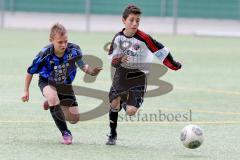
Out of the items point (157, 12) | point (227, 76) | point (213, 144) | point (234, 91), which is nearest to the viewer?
point (213, 144)

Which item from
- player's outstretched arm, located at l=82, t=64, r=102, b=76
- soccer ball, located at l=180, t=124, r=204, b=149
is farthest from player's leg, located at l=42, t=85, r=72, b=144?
soccer ball, located at l=180, t=124, r=204, b=149

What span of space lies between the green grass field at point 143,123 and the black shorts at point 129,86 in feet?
1.47

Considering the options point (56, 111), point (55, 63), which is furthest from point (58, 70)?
point (56, 111)

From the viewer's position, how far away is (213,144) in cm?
934

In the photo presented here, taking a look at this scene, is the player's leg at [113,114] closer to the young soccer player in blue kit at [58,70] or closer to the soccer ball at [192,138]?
the young soccer player in blue kit at [58,70]

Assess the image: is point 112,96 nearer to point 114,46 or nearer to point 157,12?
point 114,46

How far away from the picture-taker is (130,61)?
9891 millimetres

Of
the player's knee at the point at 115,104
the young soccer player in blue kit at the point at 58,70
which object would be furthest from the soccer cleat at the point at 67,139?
the player's knee at the point at 115,104

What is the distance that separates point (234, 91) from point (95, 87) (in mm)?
2432

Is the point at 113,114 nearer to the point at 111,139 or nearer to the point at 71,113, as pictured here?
the point at 111,139

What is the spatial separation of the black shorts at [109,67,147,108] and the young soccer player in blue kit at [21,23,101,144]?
0.46m

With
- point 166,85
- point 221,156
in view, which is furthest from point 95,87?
point 221,156

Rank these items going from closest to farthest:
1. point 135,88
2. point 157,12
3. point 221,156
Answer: point 221,156 → point 135,88 → point 157,12

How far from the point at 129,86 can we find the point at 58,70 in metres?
0.87
